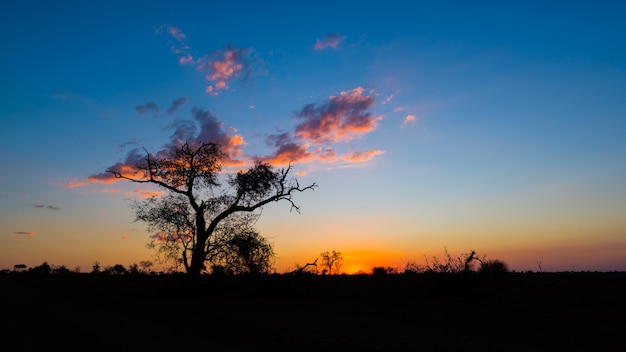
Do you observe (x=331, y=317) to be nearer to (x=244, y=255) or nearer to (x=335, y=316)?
(x=335, y=316)

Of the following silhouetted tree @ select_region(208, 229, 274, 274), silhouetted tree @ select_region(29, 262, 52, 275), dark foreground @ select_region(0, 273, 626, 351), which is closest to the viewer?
dark foreground @ select_region(0, 273, 626, 351)

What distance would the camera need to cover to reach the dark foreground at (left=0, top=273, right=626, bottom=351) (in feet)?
36.2

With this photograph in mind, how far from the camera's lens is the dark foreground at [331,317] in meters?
11.0

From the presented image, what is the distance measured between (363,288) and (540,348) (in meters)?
13.3

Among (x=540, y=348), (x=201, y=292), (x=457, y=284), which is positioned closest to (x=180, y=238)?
(x=201, y=292)

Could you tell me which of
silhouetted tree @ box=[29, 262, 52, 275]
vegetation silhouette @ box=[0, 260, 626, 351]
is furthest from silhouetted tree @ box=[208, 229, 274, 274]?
silhouetted tree @ box=[29, 262, 52, 275]

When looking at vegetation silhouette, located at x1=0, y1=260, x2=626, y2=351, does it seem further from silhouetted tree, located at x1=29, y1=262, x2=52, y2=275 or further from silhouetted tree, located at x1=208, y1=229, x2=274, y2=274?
silhouetted tree, located at x1=29, y1=262, x2=52, y2=275

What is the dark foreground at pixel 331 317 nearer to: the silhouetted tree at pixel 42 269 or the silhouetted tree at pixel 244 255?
the silhouetted tree at pixel 244 255

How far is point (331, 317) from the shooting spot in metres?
15.4

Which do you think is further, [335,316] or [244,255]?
[244,255]

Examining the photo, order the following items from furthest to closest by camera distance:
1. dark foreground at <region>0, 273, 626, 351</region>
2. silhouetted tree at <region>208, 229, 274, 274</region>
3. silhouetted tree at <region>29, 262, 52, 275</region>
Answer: silhouetted tree at <region>29, 262, 52, 275</region> < silhouetted tree at <region>208, 229, 274, 274</region> < dark foreground at <region>0, 273, 626, 351</region>

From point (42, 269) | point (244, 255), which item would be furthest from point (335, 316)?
point (42, 269)

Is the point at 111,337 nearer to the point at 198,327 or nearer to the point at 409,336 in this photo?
the point at 198,327

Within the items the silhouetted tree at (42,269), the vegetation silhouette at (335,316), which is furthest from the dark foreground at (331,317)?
the silhouetted tree at (42,269)
